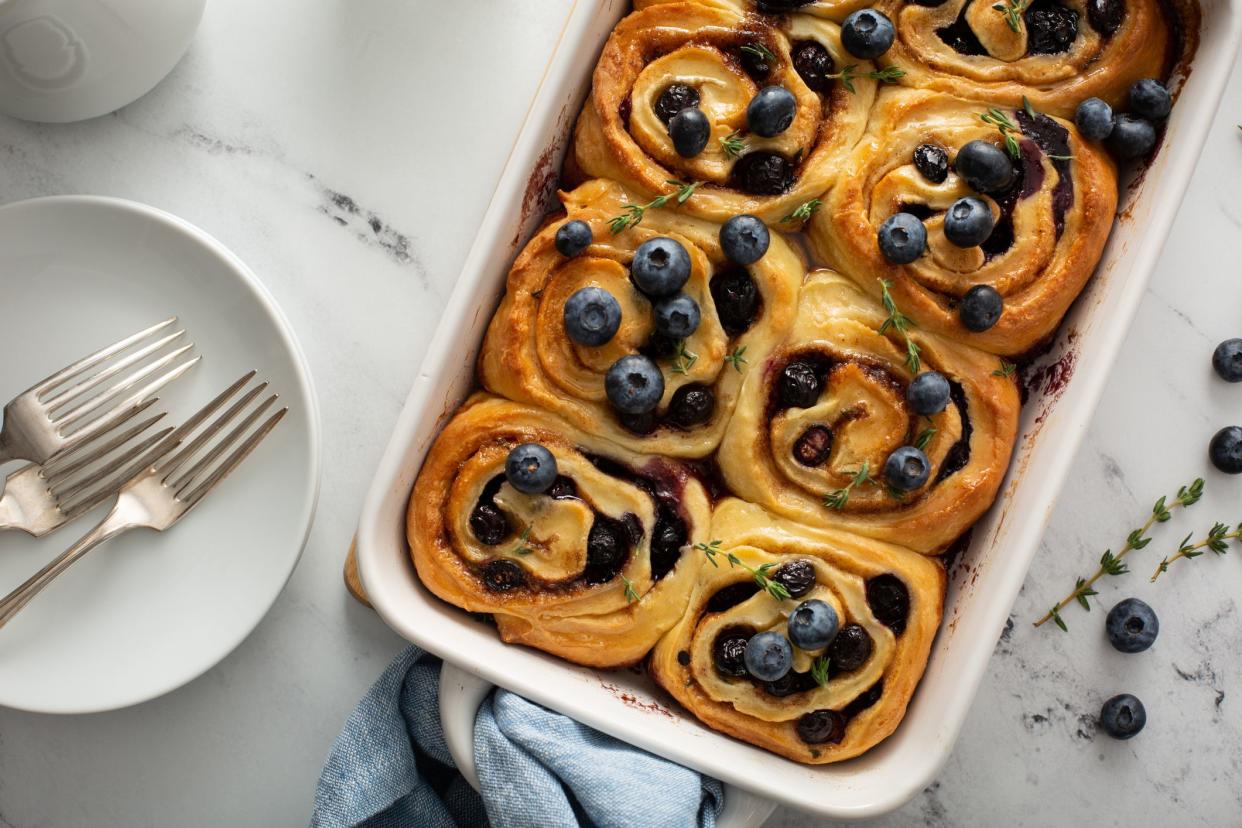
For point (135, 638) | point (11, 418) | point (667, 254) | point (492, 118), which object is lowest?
point (135, 638)

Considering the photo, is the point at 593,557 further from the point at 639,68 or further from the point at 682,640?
the point at 639,68

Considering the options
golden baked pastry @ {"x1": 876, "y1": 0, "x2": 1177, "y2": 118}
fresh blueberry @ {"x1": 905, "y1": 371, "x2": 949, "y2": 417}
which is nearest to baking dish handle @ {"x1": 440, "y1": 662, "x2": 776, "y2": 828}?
fresh blueberry @ {"x1": 905, "y1": 371, "x2": 949, "y2": 417}

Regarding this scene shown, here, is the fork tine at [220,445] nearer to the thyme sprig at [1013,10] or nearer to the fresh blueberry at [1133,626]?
the thyme sprig at [1013,10]

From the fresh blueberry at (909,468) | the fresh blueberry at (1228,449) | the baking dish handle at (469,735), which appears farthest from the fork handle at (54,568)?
the fresh blueberry at (1228,449)

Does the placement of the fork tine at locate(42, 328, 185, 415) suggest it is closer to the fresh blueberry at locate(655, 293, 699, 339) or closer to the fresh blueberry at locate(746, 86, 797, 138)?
the fresh blueberry at locate(655, 293, 699, 339)

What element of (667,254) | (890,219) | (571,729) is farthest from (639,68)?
(571,729)
